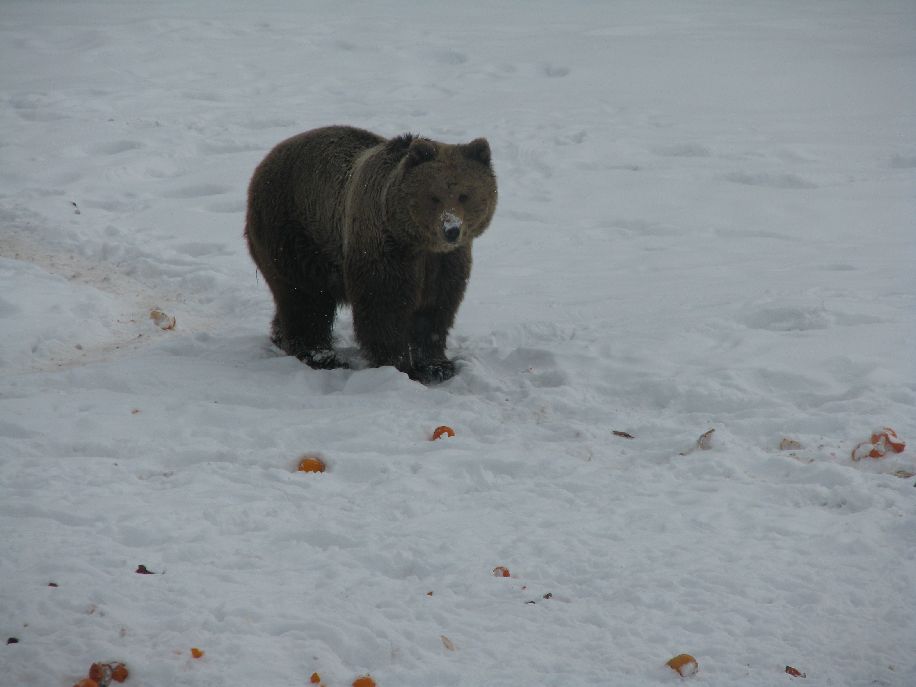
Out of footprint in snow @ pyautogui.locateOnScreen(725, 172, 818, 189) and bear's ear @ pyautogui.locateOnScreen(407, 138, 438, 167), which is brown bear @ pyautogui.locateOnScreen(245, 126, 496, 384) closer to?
bear's ear @ pyautogui.locateOnScreen(407, 138, 438, 167)

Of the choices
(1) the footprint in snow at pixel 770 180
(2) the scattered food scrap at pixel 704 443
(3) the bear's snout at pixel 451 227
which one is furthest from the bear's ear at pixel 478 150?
(1) the footprint in snow at pixel 770 180

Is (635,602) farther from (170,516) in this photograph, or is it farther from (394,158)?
(394,158)

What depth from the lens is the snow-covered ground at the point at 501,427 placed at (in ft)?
11.3

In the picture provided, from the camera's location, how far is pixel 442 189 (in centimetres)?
590

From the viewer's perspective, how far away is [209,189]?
10.8 meters

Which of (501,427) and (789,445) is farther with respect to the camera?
(501,427)

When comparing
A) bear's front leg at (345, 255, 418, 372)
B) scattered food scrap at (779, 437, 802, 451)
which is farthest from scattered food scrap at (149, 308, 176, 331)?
scattered food scrap at (779, 437, 802, 451)

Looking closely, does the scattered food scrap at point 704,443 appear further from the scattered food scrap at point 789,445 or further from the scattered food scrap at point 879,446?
the scattered food scrap at point 879,446

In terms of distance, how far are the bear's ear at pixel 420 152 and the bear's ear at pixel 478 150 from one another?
21 centimetres

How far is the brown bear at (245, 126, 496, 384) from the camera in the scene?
235 inches

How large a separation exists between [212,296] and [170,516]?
4179mm

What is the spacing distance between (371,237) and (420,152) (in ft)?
2.16

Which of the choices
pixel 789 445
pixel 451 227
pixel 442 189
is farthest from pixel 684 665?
pixel 442 189

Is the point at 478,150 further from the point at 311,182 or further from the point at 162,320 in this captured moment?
the point at 162,320
